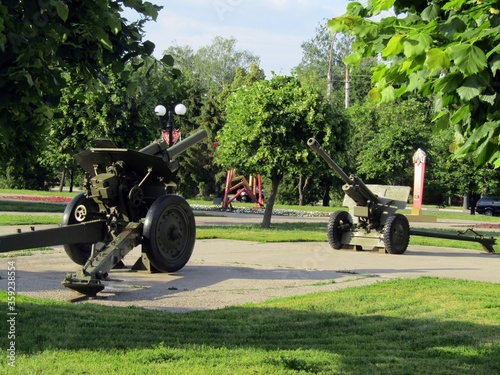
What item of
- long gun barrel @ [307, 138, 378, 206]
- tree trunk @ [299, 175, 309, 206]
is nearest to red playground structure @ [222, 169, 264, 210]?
tree trunk @ [299, 175, 309, 206]

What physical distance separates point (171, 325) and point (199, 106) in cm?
5514

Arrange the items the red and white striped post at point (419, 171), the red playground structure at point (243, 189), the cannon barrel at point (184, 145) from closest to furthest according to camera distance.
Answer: the cannon barrel at point (184, 145), the red and white striped post at point (419, 171), the red playground structure at point (243, 189)

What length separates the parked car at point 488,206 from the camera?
4884 cm

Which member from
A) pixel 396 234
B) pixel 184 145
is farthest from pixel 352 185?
pixel 184 145

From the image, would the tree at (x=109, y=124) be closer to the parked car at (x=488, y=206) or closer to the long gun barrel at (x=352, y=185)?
the long gun barrel at (x=352, y=185)

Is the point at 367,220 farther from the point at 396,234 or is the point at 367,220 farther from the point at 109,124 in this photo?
the point at 109,124

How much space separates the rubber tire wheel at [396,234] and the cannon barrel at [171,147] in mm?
4878

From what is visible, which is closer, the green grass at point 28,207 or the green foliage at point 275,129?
the green foliage at point 275,129

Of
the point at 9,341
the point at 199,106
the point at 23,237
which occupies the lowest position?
the point at 9,341

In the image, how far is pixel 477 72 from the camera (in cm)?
358

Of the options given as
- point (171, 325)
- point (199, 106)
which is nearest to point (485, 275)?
point (171, 325)

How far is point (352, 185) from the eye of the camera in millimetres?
16797

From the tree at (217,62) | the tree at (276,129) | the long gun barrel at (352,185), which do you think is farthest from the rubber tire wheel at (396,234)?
the tree at (217,62)

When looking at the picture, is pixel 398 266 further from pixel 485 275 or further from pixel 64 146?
pixel 64 146
